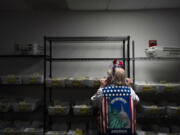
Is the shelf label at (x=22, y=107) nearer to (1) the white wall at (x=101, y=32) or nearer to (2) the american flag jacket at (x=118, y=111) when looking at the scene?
(1) the white wall at (x=101, y=32)

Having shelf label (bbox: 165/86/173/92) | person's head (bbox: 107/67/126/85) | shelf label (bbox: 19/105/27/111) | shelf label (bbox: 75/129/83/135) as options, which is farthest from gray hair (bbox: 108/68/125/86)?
shelf label (bbox: 19/105/27/111)

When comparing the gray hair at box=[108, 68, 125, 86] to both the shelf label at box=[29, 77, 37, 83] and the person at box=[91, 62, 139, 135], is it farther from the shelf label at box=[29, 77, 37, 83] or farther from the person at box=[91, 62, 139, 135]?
the shelf label at box=[29, 77, 37, 83]

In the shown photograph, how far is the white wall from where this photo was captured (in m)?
2.95

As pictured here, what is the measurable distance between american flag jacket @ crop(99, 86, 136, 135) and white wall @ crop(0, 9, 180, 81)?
1.01m

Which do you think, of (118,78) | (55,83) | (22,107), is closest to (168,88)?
(118,78)

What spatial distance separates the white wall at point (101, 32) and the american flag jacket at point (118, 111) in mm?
1013

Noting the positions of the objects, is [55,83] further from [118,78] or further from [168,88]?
[168,88]

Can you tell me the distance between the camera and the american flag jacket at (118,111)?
1.95 metres

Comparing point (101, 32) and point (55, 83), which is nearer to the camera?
point (55, 83)

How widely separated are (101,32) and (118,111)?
61.9 inches

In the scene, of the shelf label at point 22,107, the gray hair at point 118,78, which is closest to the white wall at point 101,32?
the shelf label at point 22,107

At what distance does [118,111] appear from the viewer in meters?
1.96

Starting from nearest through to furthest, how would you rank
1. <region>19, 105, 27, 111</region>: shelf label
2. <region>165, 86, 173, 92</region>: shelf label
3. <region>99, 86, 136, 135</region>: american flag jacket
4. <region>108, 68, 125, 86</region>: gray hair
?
1. <region>99, 86, 136, 135</region>: american flag jacket
2. <region>108, 68, 125, 86</region>: gray hair
3. <region>165, 86, 173, 92</region>: shelf label
4. <region>19, 105, 27, 111</region>: shelf label

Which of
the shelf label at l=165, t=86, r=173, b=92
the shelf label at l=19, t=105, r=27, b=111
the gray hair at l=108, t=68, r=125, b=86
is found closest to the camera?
the gray hair at l=108, t=68, r=125, b=86
